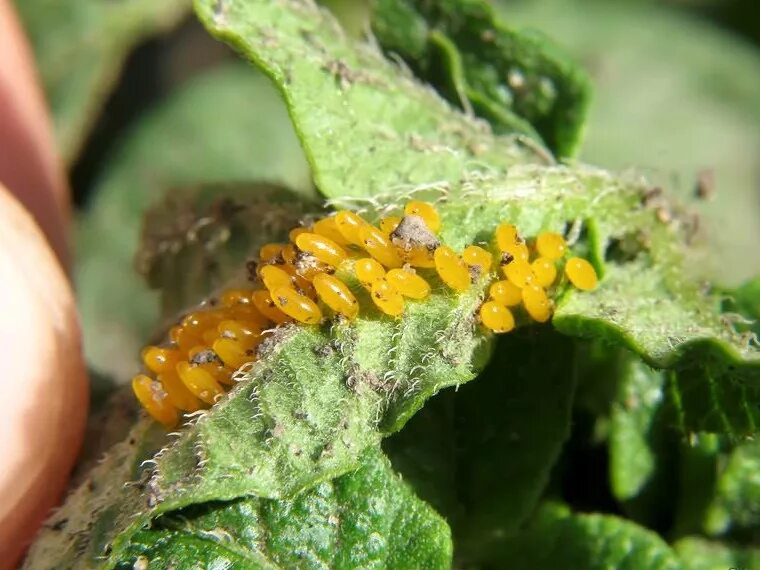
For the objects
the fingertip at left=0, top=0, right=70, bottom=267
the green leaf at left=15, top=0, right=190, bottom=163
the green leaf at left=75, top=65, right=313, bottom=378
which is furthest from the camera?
the green leaf at left=15, top=0, right=190, bottom=163

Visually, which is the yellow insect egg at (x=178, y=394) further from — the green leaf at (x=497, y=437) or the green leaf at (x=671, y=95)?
the green leaf at (x=671, y=95)

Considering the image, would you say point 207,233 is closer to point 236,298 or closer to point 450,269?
point 236,298

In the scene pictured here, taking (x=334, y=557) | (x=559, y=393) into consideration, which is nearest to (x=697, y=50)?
(x=559, y=393)

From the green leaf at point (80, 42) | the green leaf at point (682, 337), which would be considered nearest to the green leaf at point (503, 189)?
the green leaf at point (682, 337)

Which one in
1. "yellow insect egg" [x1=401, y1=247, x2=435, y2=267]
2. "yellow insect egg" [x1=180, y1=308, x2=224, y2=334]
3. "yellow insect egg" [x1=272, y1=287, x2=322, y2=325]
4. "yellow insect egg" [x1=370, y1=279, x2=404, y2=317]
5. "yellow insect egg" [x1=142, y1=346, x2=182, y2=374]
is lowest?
"yellow insect egg" [x1=142, y1=346, x2=182, y2=374]

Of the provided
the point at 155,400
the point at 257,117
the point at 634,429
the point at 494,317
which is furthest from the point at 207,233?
the point at 257,117

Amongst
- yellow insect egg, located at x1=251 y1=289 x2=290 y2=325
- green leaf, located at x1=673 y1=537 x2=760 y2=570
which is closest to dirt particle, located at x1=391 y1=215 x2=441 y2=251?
yellow insect egg, located at x1=251 y1=289 x2=290 y2=325

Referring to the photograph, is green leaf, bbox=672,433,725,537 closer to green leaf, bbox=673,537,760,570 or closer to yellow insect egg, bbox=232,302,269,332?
green leaf, bbox=673,537,760,570

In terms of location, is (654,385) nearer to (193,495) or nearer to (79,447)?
(193,495)
